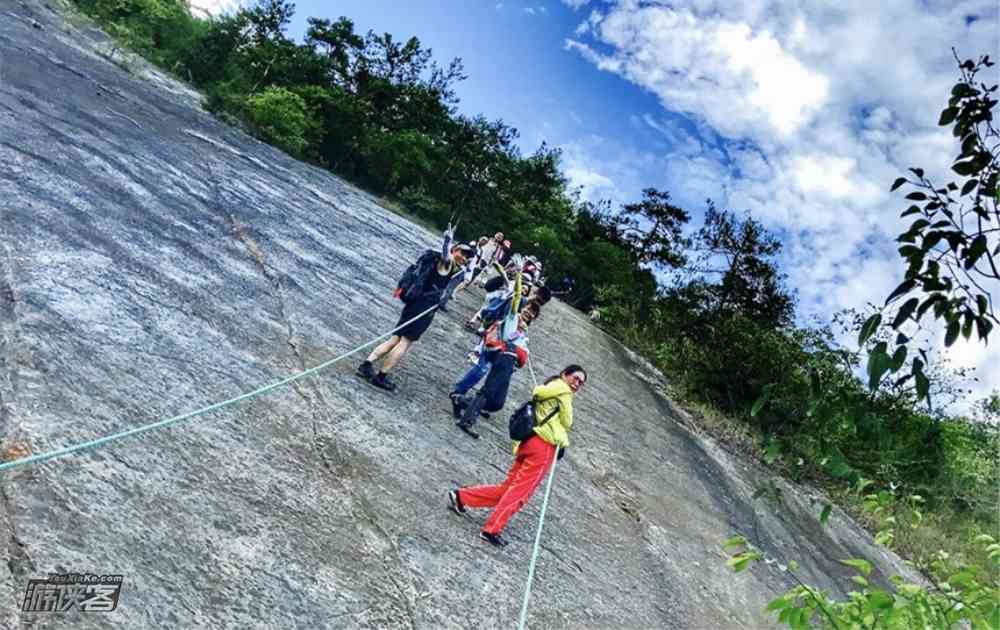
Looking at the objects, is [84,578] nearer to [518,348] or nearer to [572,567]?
[572,567]

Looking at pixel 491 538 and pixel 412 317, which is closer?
pixel 491 538

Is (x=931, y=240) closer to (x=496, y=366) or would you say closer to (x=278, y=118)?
(x=496, y=366)

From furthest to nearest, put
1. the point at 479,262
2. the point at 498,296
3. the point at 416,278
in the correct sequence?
the point at 479,262 → the point at 498,296 → the point at 416,278

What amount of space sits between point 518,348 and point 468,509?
2497mm

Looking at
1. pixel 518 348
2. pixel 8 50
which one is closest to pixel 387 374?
pixel 518 348

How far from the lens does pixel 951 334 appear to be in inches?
88.3

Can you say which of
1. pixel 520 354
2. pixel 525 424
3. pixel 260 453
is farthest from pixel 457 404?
pixel 260 453

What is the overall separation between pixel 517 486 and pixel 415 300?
114 inches

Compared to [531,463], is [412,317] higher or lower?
higher

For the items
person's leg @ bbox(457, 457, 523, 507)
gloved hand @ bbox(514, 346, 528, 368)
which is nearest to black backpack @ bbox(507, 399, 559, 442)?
person's leg @ bbox(457, 457, 523, 507)

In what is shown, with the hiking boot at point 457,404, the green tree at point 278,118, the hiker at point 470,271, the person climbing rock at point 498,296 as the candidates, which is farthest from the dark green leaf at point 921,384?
the green tree at point 278,118

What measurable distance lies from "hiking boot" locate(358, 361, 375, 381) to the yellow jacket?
285cm

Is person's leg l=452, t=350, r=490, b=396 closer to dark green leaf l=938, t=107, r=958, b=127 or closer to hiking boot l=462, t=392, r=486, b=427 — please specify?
hiking boot l=462, t=392, r=486, b=427

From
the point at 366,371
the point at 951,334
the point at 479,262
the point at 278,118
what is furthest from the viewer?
the point at 278,118
